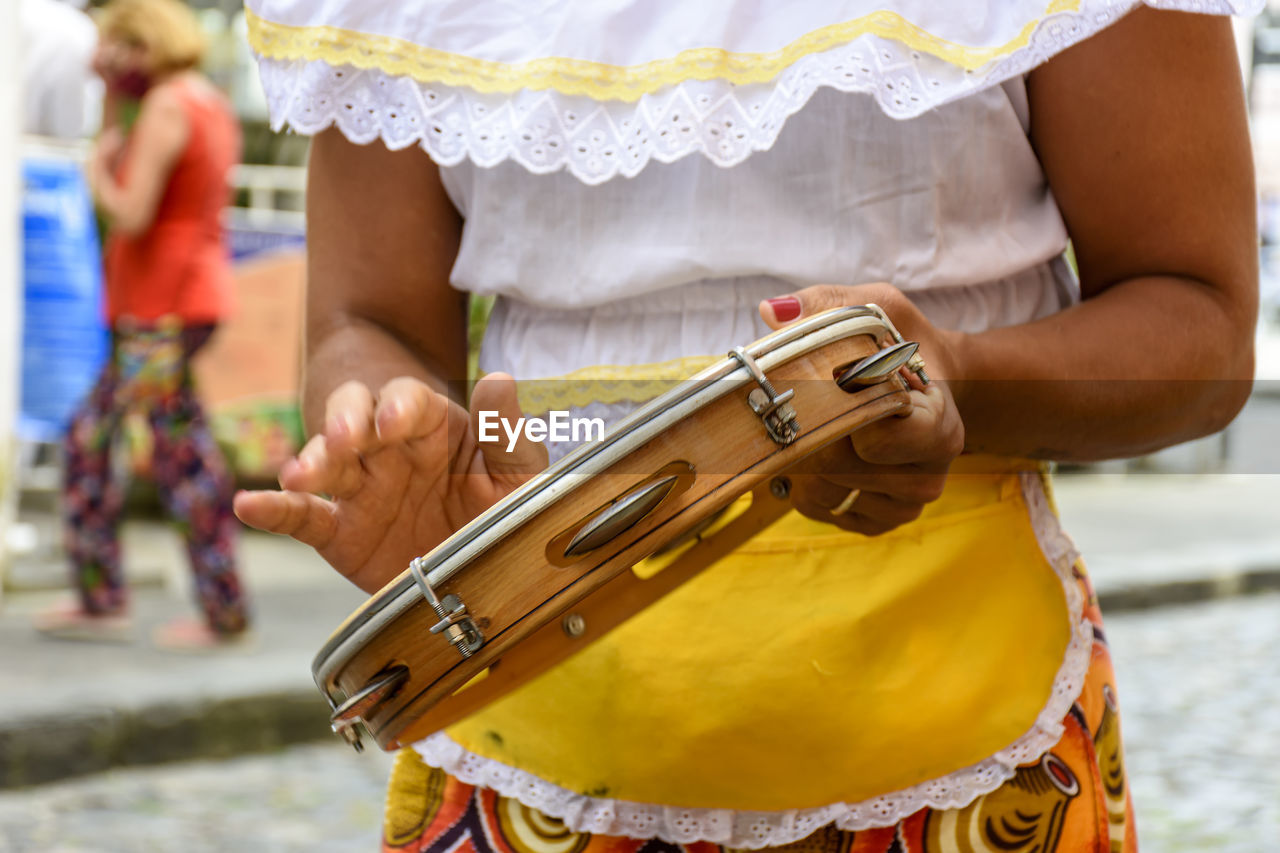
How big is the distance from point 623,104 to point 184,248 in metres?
3.95

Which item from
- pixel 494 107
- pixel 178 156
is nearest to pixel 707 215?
pixel 494 107

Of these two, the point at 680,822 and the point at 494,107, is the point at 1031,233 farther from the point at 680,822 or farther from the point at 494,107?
the point at 680,822

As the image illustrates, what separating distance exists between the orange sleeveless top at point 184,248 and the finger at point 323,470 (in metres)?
4.04

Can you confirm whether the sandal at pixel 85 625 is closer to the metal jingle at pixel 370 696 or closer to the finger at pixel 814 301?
the metal jingle at pixel 370 696

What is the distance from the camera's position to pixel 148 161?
186 inches

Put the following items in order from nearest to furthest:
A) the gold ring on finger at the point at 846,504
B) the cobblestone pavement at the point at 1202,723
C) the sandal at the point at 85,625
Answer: the gold ring on finger at the point at 846,504 < the cobblestone pavement at the point at 1202,723 < the sandal at the point at 85,625

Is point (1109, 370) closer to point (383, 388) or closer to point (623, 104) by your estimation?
point (623, 104)

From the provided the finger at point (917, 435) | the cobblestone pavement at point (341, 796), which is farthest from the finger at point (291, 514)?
the cobblestone pavement at point (341, 796)

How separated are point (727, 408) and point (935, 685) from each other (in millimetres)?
373

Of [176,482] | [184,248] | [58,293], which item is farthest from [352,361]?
[58,293]

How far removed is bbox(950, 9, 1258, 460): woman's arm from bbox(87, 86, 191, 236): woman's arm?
3.96m

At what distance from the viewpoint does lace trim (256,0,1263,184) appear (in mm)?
1100

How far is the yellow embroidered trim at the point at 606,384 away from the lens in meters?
1.21

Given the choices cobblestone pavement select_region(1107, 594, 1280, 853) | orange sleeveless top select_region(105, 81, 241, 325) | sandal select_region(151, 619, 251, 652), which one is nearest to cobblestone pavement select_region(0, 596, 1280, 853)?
cobblestone pavement select_region(1107, 594, 1280, 853)
